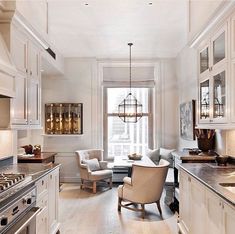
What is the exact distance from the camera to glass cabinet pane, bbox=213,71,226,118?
3.17 metres

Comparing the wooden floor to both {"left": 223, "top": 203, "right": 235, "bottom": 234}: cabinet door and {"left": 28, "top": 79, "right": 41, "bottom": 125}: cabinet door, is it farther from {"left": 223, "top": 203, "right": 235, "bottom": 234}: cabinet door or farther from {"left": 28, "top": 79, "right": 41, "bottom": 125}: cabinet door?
{"left": 223, "top": 203, "right": 235, "bottom": 234}: cabinet door

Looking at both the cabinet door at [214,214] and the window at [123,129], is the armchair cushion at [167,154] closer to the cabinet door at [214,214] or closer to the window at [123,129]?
the window at [123,129]

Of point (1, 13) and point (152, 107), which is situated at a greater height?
point (1, 13)

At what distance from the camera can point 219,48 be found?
3.29m

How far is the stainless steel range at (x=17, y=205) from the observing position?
2078mm

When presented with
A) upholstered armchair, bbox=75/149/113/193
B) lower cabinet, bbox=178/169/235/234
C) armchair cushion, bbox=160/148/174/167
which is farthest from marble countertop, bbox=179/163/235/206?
armchair cushion, bbox=160/148/174/167

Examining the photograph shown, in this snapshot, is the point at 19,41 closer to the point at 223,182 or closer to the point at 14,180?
the point at 14,180

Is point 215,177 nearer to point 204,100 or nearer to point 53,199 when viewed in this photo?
point 204,100

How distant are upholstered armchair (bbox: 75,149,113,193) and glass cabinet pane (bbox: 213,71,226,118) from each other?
11.7 feet

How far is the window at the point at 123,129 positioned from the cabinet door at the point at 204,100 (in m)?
3.74

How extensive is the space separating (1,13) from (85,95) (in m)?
4.43

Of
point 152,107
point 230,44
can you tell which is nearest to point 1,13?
point 230,44

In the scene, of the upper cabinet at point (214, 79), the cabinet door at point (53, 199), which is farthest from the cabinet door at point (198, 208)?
the cabinet door at point (53, 199)

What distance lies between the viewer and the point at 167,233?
3965 millimetres
